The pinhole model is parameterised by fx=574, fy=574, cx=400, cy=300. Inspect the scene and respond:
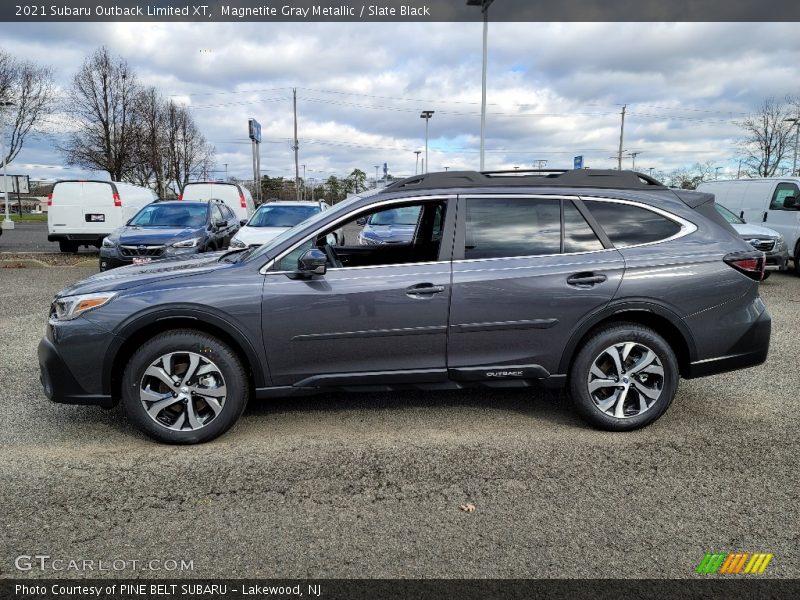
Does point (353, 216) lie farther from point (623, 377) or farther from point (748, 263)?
point (748, 263)

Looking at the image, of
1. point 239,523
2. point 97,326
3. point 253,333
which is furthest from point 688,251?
point 97,326

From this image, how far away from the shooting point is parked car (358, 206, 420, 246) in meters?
5.17

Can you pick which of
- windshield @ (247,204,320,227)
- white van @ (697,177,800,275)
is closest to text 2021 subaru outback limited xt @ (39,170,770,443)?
windshield @ (247,204,320,227)

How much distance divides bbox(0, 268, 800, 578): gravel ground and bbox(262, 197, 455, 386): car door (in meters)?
0.48

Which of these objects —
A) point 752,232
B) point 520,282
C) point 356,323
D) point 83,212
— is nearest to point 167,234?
point 83,212

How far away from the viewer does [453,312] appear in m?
3.85

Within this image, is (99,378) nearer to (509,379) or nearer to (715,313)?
(509,379)

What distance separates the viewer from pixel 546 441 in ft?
12.7

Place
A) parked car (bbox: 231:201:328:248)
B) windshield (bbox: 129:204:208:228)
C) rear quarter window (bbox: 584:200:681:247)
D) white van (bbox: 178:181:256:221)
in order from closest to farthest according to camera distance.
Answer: rear quarter window (bbox: 584:200:681:247)
parked car (bbox: 231:201:328:248)
windshield (bbox: 129:204:208:228)
white van (bbox: 178:181:256:221)

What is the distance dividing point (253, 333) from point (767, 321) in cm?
364

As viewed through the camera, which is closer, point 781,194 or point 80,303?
point 80,303

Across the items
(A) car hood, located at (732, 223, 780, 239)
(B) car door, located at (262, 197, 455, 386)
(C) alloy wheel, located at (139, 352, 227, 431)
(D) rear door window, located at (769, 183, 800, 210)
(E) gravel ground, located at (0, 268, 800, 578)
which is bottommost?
(E) gravel ground, located at (0, 268, 800, 578)

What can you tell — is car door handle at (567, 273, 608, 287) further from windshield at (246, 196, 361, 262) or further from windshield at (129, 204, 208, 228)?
windshield at (129, 204, 208, 228)

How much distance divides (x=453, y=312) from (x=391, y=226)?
11.8ft
